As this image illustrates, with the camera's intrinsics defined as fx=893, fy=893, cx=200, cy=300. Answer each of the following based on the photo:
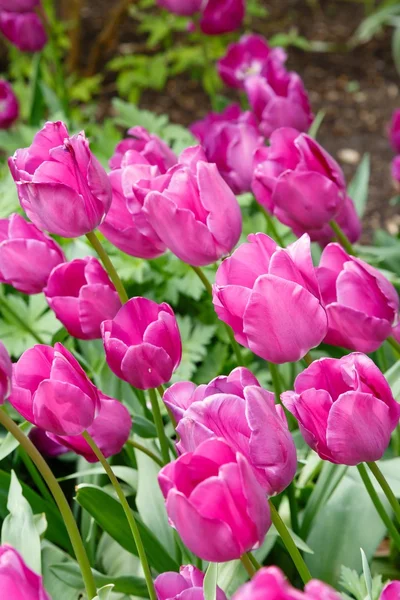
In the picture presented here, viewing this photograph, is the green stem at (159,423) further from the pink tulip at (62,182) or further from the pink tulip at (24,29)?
the pink tulip at (24,29)

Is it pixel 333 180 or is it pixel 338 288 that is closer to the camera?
pixel 338 288

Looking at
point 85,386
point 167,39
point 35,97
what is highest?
point 85,386

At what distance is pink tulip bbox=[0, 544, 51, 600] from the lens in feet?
1.84

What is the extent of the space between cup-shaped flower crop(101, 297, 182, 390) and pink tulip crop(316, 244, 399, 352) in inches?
6.3

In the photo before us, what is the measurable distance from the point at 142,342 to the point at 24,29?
161 cm

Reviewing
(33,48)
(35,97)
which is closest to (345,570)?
(35,97)

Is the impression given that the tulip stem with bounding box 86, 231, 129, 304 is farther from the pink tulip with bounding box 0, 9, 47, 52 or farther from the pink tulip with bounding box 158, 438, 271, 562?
the pink tulip with bounding box 0, 9, 47, 52

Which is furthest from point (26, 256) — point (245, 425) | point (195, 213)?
point (245, 425)

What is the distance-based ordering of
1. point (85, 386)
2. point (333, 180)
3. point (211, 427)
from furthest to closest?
point (333, 180) < point (85, 386) < point (211, 427)

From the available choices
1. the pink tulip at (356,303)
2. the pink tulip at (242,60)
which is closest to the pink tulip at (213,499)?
the pink tulip at (356,303)

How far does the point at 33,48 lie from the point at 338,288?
1.62 m

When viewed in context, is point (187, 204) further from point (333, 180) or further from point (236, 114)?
point (236, 114)

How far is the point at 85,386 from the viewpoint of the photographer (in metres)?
0.78

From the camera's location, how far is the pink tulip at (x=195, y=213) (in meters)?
0.88
